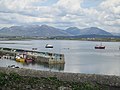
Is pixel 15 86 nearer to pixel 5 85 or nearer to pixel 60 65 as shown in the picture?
pixel 5 85

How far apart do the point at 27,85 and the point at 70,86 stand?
238 centimetres

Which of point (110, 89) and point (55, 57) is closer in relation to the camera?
point (110, 89)

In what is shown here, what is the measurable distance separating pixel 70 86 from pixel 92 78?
3.46 metres

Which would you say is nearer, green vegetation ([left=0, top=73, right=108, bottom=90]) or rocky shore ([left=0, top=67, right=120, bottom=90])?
green vegetation ([left=0, top=73, right=108, bottom=90])

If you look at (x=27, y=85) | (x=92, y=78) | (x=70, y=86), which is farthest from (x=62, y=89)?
(x=92, y=78)

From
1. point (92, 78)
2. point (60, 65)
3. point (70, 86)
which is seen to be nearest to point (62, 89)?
point (70, 86)

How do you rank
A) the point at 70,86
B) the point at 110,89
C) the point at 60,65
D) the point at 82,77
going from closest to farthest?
the point at 70,86
the point at 110,89
the point at 82,77
the point at 60,65

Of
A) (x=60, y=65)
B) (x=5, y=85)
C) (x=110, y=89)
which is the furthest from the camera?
(x=60, y=65)

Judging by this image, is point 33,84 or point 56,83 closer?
point 33,84

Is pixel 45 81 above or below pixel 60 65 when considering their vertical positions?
above

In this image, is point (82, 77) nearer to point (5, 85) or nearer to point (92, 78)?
point (92, 78)

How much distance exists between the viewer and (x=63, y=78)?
1920 centimetres

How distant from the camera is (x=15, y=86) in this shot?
14570mm

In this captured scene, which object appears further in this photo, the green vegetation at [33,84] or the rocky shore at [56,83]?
the rocky shore at [56,83]
